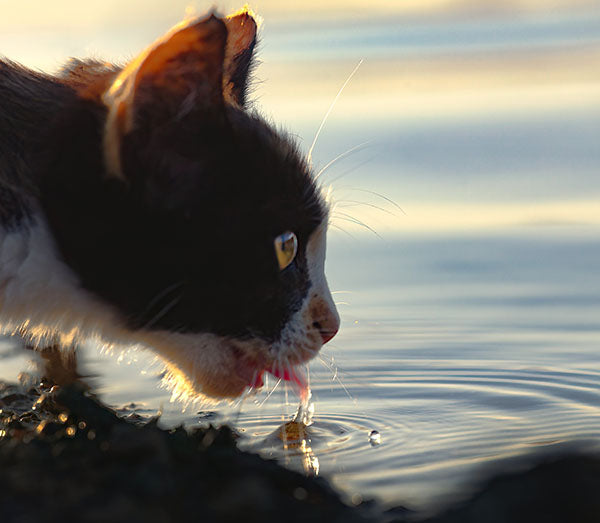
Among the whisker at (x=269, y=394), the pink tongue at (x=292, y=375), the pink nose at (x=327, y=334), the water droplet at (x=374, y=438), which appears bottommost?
the water droplet at (x=374, y=438)

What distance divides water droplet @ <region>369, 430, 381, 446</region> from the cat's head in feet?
1.10

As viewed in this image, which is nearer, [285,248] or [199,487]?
[199,487]

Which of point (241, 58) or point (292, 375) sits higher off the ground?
point (241, 58)

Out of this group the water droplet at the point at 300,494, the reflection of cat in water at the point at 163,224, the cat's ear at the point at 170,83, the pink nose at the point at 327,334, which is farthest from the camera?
the pink nose at the point at 327,334

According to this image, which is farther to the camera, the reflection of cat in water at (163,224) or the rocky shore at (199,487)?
the reflection of cat in water at (163,224)

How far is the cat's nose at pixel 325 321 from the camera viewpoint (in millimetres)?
2562

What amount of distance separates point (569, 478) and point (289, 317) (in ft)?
3.98

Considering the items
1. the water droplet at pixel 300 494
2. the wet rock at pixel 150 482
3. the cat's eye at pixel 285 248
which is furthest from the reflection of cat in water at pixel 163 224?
the water droplet at pixel 300 494

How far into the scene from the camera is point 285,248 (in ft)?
8.03

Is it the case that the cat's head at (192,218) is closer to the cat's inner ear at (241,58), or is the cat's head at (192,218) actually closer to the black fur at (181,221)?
the black fur at (181,221)

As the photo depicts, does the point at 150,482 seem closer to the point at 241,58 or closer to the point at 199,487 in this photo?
the point at 199,487

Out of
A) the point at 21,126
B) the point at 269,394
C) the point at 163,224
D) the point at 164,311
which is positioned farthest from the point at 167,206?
the point at 269,394

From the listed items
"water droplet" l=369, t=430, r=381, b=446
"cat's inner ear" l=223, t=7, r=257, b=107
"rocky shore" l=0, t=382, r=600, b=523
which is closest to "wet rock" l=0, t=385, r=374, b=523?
"rocky shore" l=0, t=382, r=600, b=523

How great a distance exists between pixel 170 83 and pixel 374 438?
3.96ft
